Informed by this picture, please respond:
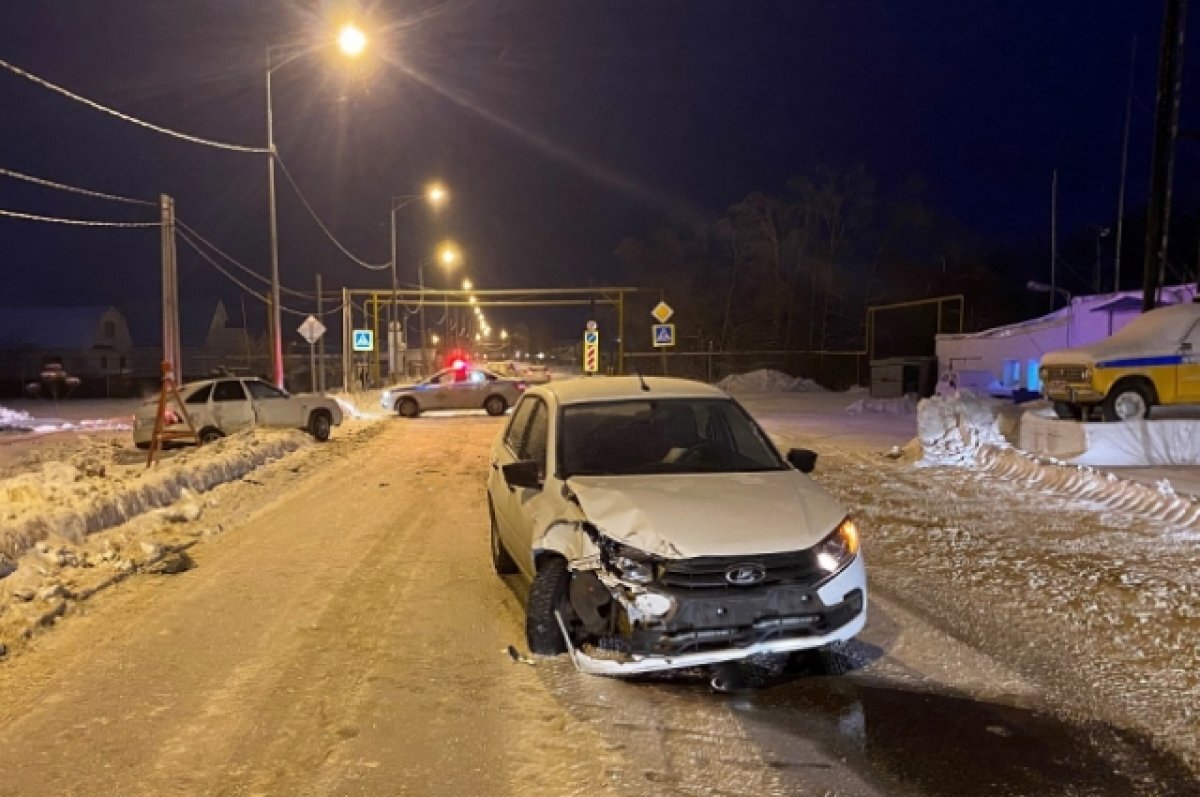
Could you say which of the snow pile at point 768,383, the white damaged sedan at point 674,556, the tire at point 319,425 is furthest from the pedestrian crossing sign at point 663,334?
the white damaged sedan at point 674,556

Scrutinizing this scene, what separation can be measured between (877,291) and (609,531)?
179 feet

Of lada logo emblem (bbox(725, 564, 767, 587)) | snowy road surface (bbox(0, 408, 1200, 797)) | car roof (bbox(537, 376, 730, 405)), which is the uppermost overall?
car roof (bbox(537, 376, 730, 405))

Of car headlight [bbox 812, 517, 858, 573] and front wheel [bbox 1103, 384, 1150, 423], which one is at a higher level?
front wheel [bbox 1103, 384, 1150, 423]

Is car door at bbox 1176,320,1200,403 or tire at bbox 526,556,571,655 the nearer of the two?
tire at bbox 526,556,571,655

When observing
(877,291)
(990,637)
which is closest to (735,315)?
(877,291)

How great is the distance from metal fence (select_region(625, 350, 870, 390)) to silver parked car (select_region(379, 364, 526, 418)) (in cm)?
1377

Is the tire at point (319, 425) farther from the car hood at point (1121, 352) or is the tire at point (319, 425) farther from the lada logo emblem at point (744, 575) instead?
the lada logo emblem at point (744, 575)

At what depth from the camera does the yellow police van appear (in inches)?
590

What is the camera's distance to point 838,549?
5203mm

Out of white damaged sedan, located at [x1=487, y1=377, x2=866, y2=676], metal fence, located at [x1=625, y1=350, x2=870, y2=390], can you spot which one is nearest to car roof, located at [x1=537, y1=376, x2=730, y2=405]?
white damaged sedan, located at [x1=487, y1=377, x2=866, y2=676]

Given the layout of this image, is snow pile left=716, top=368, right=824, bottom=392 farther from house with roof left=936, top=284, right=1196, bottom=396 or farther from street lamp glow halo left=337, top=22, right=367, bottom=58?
street lamp glow halo left=337, top=22, right=367, bottom=58

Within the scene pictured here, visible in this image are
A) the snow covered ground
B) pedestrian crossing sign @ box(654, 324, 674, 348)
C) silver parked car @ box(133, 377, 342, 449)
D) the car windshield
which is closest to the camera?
the snow covered ground

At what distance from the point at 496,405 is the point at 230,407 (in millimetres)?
11025

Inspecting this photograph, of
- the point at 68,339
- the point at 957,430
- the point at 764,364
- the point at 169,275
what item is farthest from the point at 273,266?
the point at 68,339
